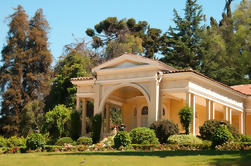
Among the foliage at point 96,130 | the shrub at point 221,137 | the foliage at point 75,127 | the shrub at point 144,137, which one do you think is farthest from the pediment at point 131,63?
the shrub at point 221,137

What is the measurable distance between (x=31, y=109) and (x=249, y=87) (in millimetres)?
24030

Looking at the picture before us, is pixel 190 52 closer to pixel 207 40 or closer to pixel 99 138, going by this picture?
pixel 207 40

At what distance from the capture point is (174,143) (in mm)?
24234

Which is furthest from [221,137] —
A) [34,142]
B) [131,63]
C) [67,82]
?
[67,82]

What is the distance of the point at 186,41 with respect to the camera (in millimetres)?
51969

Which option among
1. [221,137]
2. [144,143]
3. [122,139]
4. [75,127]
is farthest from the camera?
[75,127]

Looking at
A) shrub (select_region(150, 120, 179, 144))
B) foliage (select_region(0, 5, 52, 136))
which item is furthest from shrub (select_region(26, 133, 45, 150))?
foliage (select_region(0, 5, 52, 136))

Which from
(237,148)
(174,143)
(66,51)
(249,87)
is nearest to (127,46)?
(66,51)

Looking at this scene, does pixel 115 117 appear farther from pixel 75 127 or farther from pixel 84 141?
pixel 84 141

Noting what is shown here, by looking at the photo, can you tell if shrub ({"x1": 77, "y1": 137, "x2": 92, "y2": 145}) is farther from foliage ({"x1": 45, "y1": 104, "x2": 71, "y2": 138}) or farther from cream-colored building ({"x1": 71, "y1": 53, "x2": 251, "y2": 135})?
foliage ({"x1": 45, "y1": 104, "x2": 71, "y2": 138})

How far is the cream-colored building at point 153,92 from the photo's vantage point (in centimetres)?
2766

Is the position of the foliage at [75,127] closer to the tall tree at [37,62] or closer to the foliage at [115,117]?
the foliage at [115,117]

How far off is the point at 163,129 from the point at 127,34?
1147 inches

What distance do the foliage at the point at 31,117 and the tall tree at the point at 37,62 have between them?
7.65ft
